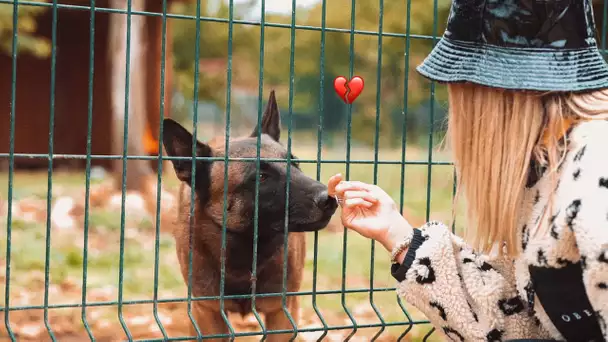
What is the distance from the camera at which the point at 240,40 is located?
26.5 m

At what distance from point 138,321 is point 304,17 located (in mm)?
21045

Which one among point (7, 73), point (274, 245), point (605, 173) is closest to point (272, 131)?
point (274, 245)

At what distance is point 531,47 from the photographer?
7.98 ft

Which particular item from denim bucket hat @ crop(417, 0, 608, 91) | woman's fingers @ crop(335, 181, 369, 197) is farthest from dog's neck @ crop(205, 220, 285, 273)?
denim bucket hat @ crop(417, 0, 608, 91)

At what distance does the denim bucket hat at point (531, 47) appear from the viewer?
238 cm

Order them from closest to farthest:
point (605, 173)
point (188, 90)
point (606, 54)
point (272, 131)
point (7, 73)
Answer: point (605, 173) < point (606, 54) < point (272, 131) < point (7, 73) < point (188, 90)

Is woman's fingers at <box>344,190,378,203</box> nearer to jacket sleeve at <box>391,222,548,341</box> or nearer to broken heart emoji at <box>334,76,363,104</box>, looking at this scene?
jacket sleeve at <box>391,222,548,341</box>

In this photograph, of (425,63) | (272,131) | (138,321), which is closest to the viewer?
(425,63)

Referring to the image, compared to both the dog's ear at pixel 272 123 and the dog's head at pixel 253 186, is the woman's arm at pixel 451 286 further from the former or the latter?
the dog's ear at pixel 272 123

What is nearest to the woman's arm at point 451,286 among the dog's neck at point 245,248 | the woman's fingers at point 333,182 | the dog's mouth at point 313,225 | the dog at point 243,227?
the woman's fingers at point 333,182

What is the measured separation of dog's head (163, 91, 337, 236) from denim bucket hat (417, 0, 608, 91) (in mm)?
1273

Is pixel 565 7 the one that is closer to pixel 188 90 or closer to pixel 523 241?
pixel 523 241

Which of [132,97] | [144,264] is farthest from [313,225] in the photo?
[132,97]

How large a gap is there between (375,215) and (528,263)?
69 centimetres
